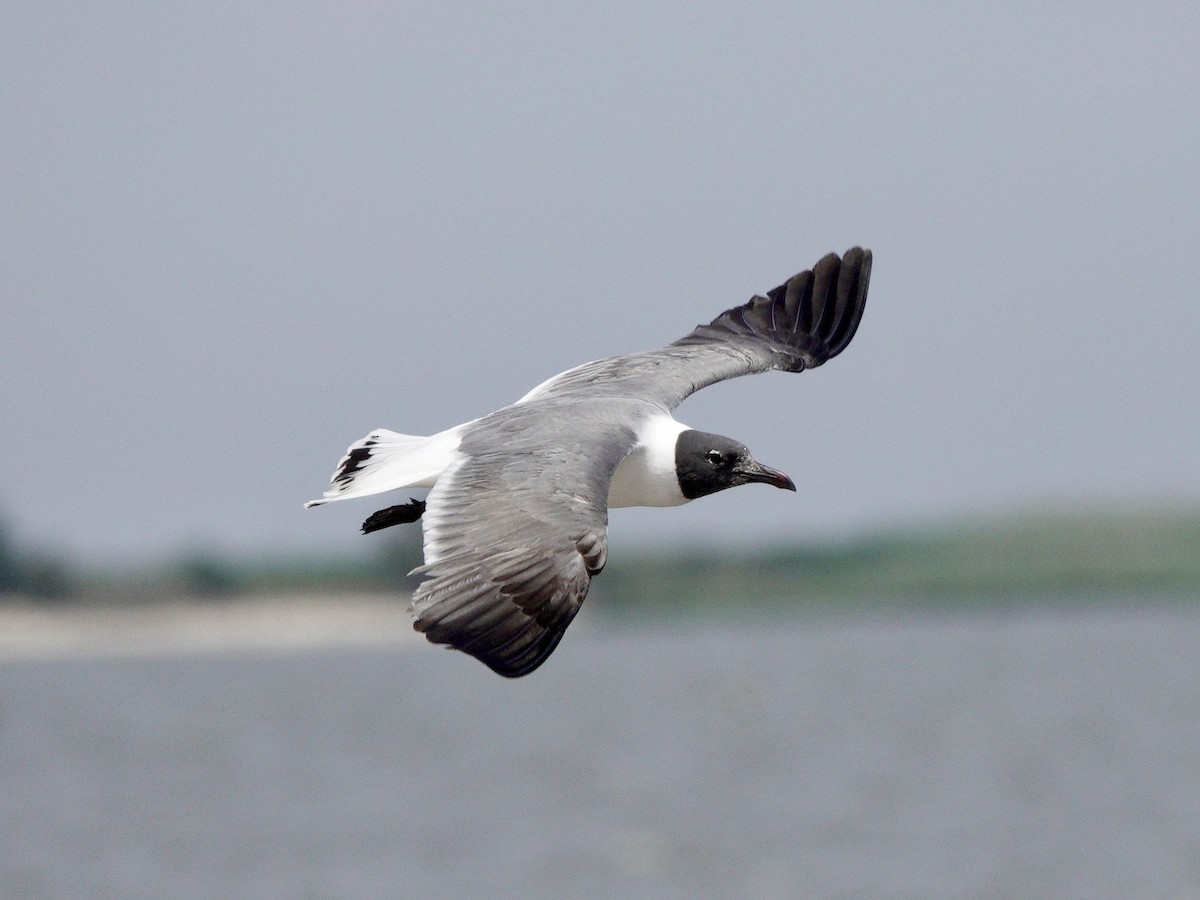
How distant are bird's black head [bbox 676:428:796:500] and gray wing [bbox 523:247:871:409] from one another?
90 cm

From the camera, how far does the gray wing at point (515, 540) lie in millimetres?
7887

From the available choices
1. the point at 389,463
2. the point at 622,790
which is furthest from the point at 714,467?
the point at 622,790

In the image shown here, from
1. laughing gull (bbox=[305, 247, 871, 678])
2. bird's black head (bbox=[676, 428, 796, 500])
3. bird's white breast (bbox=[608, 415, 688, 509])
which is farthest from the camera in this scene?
bird's black head (bbox=[676, 428, 796, 500])

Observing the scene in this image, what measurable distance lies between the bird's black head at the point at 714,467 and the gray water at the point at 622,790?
20.5m

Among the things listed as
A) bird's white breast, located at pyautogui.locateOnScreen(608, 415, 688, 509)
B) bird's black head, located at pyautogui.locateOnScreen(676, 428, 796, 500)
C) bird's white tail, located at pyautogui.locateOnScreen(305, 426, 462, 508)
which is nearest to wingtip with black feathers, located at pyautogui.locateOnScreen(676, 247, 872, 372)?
bird's black head, located at pyautogui.locateOnScreen(676, 428, 796, 500)

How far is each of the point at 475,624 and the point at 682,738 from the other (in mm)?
47790

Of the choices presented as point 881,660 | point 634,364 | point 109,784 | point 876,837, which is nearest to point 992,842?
point 876,837

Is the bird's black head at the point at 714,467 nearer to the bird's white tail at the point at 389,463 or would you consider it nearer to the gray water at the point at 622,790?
the bird's white tail at the point at 389,463

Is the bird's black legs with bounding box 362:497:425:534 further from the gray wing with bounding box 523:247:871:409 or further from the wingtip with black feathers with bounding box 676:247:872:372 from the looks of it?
the wingtip with black feathers with bounding box 676:247:872:372

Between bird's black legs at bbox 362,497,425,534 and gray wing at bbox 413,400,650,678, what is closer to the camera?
gray wing at bbox 413,400,650,678

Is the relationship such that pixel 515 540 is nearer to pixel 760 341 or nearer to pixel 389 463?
pixel 389 463

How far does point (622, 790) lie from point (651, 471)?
32931mm

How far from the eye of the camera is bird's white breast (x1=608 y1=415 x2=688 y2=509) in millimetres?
9867

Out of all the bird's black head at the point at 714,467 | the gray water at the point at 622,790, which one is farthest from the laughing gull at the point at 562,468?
the gray water at the point at 622,790
